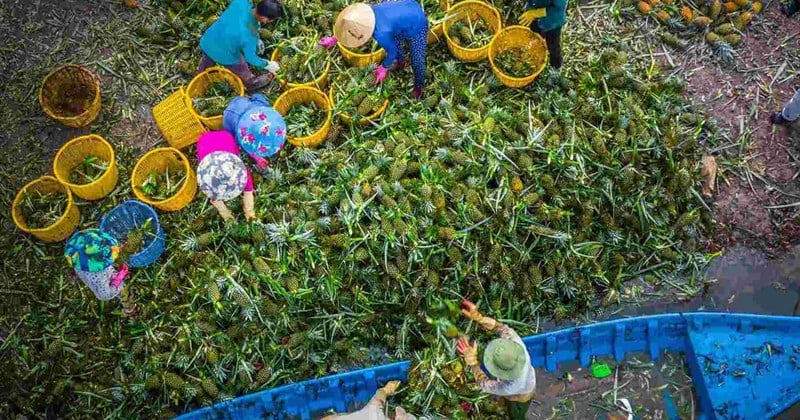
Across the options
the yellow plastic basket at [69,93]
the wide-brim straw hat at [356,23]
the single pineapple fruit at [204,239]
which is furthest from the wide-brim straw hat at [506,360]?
the yellow plastic basket at [69,93]

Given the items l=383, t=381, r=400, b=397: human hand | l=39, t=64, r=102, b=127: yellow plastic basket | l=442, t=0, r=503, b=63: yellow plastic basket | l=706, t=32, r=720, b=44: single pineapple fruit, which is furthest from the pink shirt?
l=706, t=32, r=720, b=44: single pineapple fruit

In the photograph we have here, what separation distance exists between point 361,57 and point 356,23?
0.60 meters

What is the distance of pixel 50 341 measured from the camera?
17.3ft

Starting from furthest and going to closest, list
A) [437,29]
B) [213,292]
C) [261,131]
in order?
[437,29], [261,131], [213,292]

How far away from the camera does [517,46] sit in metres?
6.04

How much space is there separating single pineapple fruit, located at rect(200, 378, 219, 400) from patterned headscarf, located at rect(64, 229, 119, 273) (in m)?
1.12

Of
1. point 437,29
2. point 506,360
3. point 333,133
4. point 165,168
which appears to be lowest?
point 165,168

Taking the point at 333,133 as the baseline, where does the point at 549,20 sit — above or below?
above

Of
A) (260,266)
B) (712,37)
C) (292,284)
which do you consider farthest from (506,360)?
(712,37)

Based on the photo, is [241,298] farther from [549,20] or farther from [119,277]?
[549,20]

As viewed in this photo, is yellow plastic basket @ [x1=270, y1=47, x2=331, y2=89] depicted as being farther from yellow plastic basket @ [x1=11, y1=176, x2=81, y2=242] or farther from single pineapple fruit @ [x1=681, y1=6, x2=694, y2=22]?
single pineapple fruit @ [x1=681, y1=6, x2=694, y2=22]

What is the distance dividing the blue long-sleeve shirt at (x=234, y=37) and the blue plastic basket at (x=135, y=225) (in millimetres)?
1421

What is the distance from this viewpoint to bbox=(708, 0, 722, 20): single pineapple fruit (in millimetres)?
6215

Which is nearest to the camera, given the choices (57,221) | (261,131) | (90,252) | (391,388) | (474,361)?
→ (90,252)
